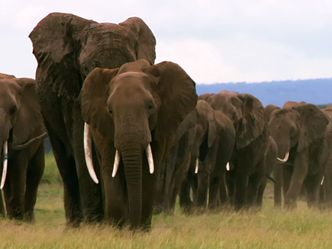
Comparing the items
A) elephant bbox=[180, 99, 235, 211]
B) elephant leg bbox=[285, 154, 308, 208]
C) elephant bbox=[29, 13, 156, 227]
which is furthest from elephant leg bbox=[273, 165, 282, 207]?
elephant bbox=[29, 13, 156, 227]

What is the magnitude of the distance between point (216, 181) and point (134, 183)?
9663 millimetres

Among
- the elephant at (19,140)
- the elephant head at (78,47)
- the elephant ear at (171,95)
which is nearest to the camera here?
the elephant ear at (171,95)

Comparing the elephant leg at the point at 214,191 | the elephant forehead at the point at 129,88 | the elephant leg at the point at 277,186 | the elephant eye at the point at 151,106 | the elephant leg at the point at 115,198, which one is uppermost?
the elephant forehead at the point at 129,88

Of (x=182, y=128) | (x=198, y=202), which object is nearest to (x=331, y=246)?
(x=182, y=128)

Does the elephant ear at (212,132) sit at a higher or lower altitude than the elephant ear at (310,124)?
higher

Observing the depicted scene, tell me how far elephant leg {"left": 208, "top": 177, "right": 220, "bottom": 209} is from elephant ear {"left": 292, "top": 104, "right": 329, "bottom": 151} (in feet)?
8.72

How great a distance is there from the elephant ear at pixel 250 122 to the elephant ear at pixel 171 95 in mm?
9045

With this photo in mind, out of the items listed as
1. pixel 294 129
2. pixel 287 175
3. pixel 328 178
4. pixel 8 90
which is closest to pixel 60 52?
pixel 8 90

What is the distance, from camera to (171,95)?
10867mm

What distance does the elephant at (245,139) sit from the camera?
65.8ft

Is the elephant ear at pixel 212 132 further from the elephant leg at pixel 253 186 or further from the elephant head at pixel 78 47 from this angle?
Answer: the elephant head at pixel 78 47

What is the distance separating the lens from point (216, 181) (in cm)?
1966

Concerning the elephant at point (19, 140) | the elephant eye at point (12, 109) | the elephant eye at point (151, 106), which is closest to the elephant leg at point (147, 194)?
the elephant eye at point (151, 106)

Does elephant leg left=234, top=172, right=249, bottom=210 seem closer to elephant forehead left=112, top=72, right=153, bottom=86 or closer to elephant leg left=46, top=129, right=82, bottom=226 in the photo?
elephant leg left=46, top=129, right=82, bottom=226
